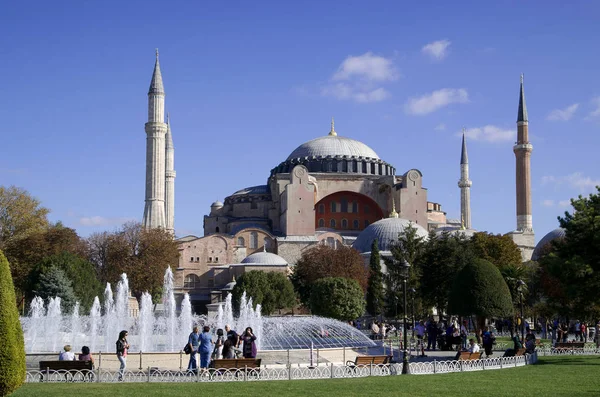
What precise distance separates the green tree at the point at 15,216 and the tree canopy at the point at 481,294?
938 inches

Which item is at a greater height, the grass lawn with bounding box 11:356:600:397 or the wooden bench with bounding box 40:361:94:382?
the wooden bench with bounding box 40:361:94:382

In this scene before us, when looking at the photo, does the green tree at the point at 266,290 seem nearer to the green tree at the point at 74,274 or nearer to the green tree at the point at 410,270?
the green tree at the point at 410,270

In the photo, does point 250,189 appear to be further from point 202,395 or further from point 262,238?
point 202,395

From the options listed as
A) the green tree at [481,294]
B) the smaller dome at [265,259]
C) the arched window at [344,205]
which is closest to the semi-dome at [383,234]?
the smaller dome at [265,259]

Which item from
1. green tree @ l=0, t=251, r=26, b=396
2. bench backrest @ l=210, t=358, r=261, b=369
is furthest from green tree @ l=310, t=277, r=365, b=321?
green tree @ l=0, t=251, r=26, b=396

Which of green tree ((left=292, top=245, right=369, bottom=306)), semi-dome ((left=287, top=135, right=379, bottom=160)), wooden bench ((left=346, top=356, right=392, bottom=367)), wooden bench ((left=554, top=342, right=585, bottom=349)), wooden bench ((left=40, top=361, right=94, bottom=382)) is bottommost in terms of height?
wooden bench ((left=554, top=342, right=585, bottom=349))

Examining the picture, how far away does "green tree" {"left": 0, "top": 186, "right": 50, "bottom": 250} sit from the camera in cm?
4016

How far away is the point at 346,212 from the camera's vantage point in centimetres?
5991

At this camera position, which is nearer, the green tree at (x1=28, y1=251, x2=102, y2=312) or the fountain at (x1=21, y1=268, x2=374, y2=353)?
the fountain at (x1=21, y1=268, x2=374, y2=353)

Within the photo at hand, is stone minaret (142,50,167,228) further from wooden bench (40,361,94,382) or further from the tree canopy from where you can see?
wooden bench (40,361,94,382)

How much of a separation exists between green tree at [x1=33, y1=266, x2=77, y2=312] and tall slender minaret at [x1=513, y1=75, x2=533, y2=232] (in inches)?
1377

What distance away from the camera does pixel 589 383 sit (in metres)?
13.3

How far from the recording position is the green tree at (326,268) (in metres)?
44.3

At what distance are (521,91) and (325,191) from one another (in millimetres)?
16700
